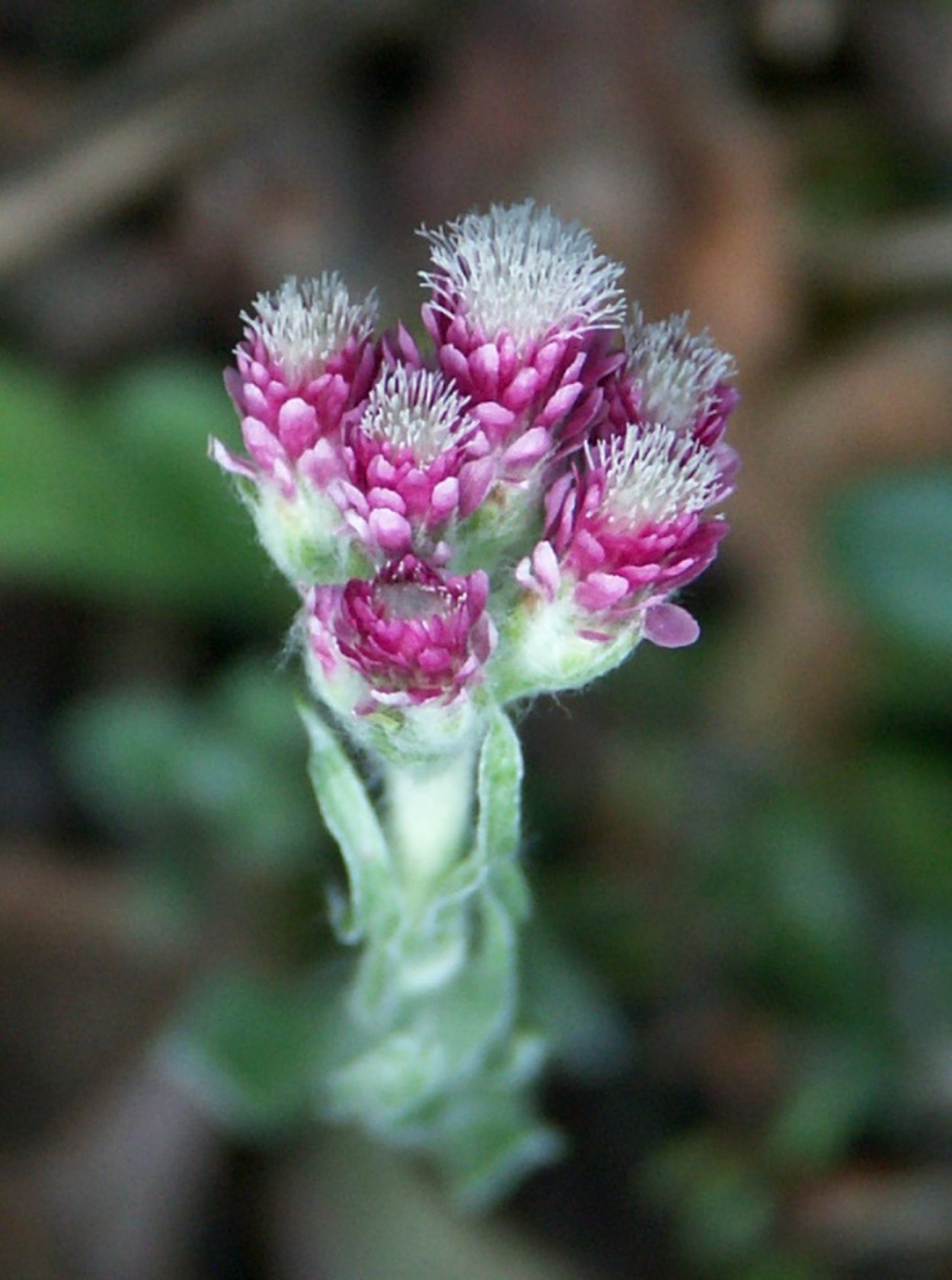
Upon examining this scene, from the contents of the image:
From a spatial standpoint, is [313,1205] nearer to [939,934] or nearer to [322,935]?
[322,935]

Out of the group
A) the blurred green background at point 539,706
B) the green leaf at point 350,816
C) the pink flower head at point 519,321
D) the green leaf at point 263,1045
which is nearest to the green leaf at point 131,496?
the blurred green background at point 539,706

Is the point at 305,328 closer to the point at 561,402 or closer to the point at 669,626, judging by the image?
the point at 561,402

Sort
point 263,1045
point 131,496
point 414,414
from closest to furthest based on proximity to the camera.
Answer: point 414,414 < point 263,1045 < point 131,496

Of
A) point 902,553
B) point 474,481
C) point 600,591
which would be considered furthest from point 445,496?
point 902,553

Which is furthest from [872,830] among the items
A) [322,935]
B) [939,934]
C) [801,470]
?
[322,935]

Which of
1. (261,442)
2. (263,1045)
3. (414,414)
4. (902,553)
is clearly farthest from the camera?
(902,553)

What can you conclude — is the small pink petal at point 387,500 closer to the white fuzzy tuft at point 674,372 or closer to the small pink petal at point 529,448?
the small pink petal at point 529,448
